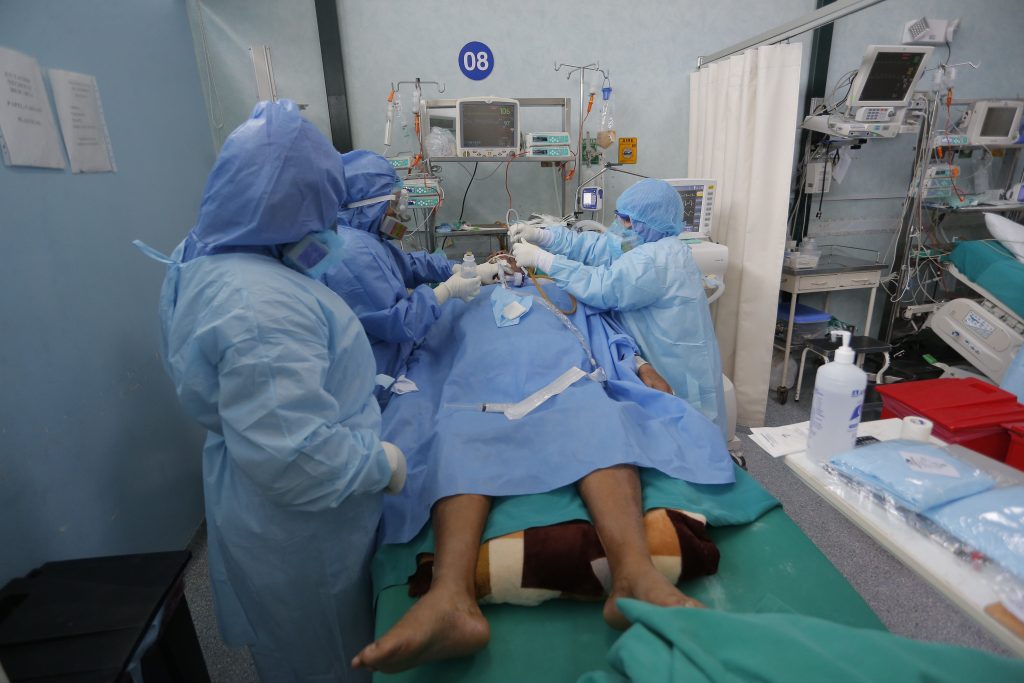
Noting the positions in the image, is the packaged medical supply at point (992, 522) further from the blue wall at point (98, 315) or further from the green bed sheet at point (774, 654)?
the blue wall at point (98, 315)

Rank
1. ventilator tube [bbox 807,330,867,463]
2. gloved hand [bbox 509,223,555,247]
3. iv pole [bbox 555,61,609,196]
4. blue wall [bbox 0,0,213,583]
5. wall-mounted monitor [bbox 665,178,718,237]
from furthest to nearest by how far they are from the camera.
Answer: iv pole [bbox 555,61,609,196], wall-mounted monitor [bbox 665,178,718,237], gloved hand [bbox 509,223,555,247], blue wall [bbox 0,0,213,583], ventilator tube [bbox 807,330,867,463]

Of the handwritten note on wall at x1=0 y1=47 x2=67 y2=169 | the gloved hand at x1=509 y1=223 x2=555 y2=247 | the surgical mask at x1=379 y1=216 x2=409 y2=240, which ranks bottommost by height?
the gloved hand at x1=509 y1=223 x2=555 y2=247

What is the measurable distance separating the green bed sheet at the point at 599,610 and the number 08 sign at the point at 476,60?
2.70 metres

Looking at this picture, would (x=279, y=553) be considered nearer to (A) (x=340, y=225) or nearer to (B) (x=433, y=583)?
(B) (x=433, y=583)

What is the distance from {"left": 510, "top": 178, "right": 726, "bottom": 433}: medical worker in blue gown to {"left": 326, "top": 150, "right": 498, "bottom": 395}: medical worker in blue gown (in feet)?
1.62

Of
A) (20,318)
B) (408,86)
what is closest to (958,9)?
(408,86)

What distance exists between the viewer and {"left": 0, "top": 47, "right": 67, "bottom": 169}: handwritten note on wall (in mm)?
1230

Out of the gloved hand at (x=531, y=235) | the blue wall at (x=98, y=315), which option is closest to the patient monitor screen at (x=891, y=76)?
the gloved hand at (x=531, y=235)

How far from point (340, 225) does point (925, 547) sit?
1.69m

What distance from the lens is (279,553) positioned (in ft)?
3.24

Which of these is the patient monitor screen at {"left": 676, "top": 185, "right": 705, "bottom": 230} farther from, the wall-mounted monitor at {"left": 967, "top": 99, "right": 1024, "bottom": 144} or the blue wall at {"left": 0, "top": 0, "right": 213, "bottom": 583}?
the blue wall at {"left": 0, "top": 0, "right": 213, "bottom": 583}

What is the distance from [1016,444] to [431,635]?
1512mm

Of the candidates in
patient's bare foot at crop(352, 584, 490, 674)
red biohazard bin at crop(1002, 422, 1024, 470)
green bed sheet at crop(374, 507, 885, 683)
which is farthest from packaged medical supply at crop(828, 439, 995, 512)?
patient's bare foot at crop(352, 584, 490, 674)

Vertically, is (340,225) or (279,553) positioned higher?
(340,225)
